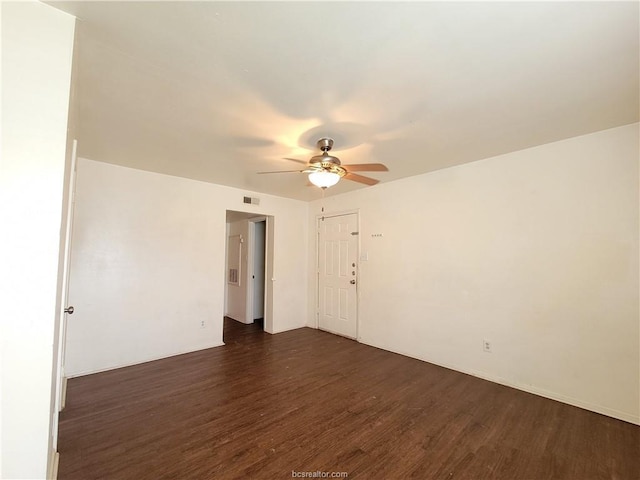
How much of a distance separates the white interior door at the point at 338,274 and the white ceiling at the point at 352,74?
6.70 ft

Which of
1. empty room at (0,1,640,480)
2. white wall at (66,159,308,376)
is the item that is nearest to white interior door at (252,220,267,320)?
white wall at (66,159,308,376)

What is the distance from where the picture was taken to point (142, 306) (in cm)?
345

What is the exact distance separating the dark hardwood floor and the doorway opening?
2339 millimetres

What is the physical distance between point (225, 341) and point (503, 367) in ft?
12.5

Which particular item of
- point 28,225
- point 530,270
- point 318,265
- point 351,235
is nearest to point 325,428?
point 28,225

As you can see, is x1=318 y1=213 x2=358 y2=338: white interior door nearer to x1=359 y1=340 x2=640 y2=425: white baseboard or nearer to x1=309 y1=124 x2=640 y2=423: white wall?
x1=309 y1=124 x2=640 y2=423: white wall

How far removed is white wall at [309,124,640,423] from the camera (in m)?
2.30

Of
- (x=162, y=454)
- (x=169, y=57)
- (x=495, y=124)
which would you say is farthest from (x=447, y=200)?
(x=162, y=454)

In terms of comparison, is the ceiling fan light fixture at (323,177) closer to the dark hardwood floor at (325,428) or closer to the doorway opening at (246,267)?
the dark hardwood floor at (325,428)

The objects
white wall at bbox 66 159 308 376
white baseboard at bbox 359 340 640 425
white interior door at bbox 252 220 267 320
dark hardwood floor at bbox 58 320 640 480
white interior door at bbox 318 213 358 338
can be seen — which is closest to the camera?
dark hardwood floor at bbox 58 320 640 480

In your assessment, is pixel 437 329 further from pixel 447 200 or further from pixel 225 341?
pixel 225 341

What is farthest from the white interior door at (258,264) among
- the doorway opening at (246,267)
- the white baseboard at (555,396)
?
the white baseboard at (555,396)

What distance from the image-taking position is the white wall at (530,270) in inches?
90.4

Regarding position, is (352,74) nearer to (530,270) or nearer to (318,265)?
(530,270)
